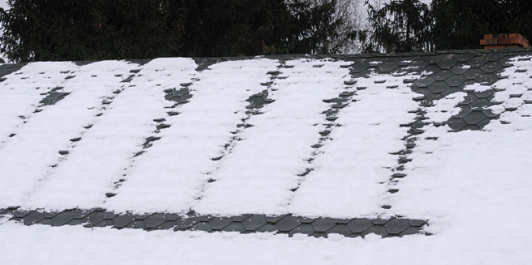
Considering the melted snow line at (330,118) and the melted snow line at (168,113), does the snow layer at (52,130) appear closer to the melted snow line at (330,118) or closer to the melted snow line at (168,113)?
the melted snow line at (168,113)

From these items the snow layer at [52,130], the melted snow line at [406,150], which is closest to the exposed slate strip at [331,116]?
the melted snow line at [406,150]

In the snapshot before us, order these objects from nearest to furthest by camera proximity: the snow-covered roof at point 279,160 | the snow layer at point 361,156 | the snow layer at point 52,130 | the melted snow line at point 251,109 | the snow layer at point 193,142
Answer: the snow-covered roof at point 279,160 < the snow layer at point 361,156 < the snow layer at point 193,142 < the melted snow line at point 251,109 < the snow layer at point 52,130

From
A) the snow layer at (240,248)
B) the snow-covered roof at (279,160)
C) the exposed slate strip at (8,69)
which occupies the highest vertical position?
the exposed slate strip at (8,69)

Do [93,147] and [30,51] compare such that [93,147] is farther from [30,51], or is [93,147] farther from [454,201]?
[30,51]

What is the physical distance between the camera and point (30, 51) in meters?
18.4

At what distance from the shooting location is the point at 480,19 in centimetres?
1811

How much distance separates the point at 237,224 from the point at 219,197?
1.39 feet

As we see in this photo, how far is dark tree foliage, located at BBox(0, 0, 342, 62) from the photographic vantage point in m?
17.6

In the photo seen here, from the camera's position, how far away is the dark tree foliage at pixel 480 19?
1745 cm

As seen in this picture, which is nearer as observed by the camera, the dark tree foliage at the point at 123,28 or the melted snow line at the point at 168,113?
the melted snow line at the point at 168,113

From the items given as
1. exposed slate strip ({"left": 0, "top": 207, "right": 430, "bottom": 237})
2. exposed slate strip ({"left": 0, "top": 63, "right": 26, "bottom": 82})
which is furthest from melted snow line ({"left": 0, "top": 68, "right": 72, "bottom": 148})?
exposed slate strip ({"left": 0, "top": 207, "right": 430, "bottom": 237})

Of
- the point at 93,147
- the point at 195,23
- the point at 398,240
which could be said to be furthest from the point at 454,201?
the point at 195,23

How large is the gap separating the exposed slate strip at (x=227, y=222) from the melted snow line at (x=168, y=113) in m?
0.38

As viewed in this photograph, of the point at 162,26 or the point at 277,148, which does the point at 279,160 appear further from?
the point at 162,26
